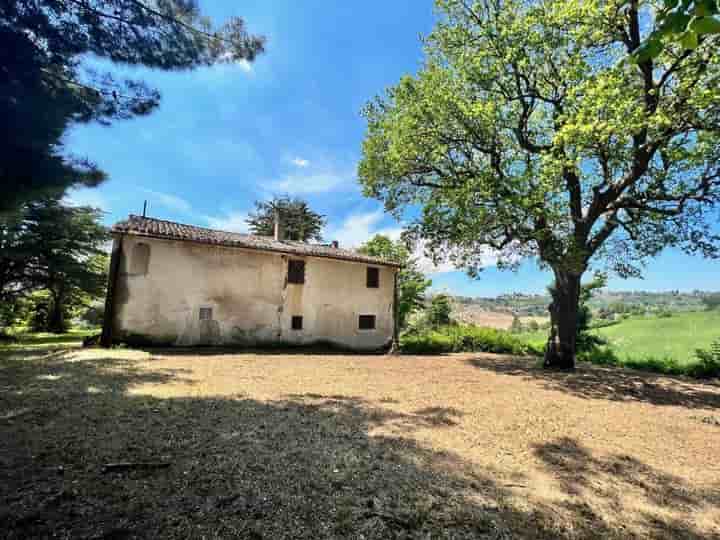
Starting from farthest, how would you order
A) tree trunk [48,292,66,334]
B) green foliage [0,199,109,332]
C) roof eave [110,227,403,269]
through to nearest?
tree trunk [48,292,66,334] → green foliage [0,199,109,332] → roof eave [110,227,403,269]

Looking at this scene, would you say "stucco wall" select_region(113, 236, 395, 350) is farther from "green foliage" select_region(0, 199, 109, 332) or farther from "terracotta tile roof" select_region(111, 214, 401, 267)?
"green foliage" select_region(0, 199, 109, 332)

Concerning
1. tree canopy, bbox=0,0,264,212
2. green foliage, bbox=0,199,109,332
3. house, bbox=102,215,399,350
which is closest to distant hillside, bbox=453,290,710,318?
house, bbox=102,215,399,350

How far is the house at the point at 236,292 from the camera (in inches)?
409

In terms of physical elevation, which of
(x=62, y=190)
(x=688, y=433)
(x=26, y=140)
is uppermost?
(x=26, y=140)

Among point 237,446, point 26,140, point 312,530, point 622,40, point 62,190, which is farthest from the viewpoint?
point 622,40

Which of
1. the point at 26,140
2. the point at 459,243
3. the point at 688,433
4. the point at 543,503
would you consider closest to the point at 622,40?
the point at 459,243

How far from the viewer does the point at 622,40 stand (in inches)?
319

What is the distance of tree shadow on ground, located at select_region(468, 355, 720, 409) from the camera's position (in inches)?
273

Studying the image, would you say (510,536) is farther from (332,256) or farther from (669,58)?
(332,256)

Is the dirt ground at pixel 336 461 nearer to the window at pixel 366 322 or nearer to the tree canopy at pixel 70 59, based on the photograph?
the tree canopy at pixel 70 59

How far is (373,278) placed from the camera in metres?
14.9

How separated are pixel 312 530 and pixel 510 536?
1346 mm

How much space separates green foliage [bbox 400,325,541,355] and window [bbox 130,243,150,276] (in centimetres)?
1046

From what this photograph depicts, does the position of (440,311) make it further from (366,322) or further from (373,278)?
(366,322)
